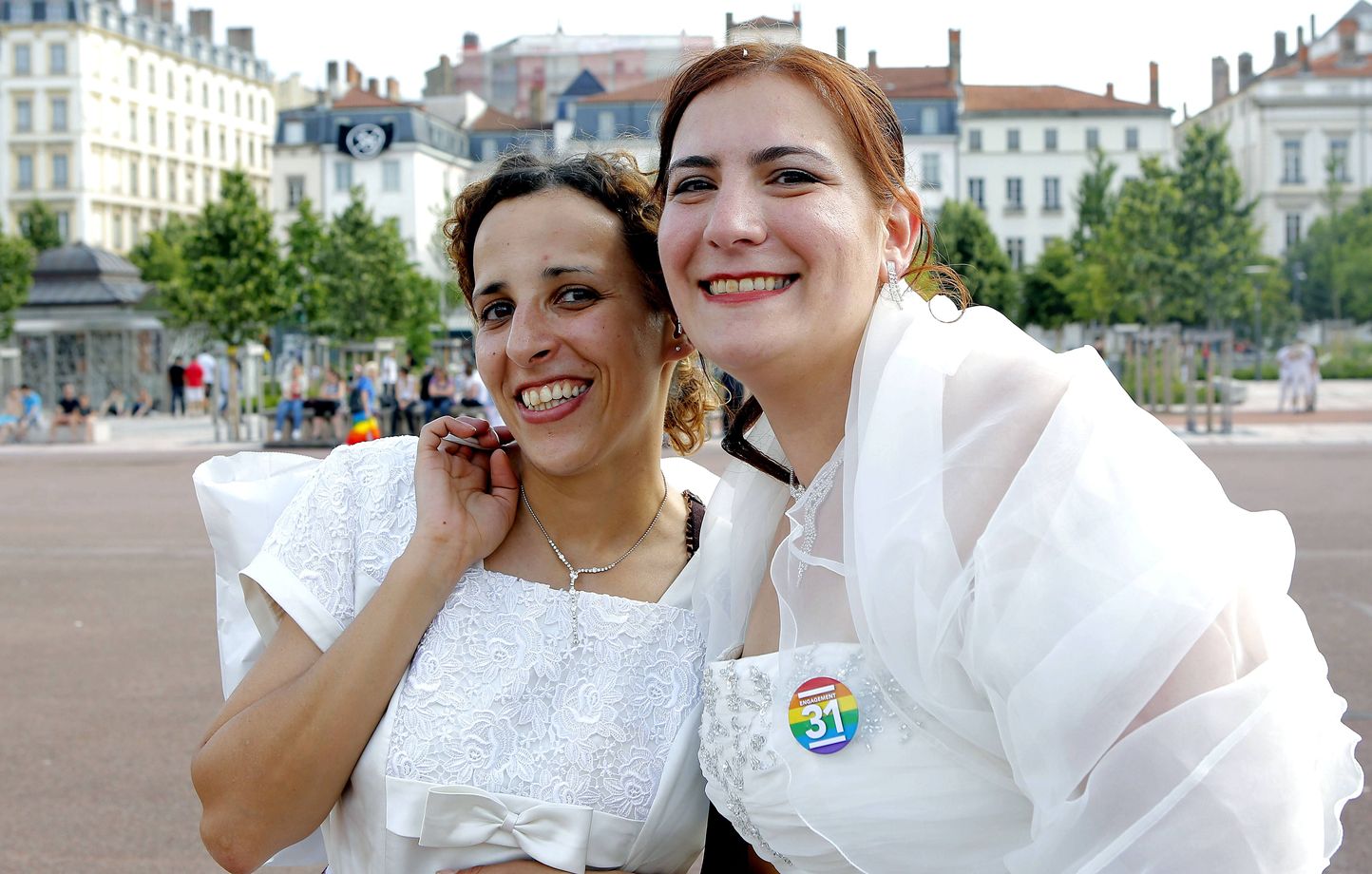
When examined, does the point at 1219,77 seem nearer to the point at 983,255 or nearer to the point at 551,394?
the point at 983,255

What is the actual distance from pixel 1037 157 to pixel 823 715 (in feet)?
270

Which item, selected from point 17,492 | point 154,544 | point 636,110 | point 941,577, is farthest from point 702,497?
point 636,110

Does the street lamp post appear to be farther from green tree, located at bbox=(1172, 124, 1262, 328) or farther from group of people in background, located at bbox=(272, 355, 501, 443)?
group of people in background, located at bbox=(272, 355, 501, 443)

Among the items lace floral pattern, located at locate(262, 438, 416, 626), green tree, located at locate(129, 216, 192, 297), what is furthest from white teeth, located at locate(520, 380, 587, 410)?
green tree, located at locate(129, 216, 192, 297)

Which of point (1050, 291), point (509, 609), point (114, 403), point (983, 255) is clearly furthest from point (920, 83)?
point (509, 609)

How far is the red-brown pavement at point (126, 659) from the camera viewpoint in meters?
4.85

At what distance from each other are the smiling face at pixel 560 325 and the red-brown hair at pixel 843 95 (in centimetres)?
40

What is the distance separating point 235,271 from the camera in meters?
29.7

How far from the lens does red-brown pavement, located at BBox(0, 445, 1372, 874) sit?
4848 mm

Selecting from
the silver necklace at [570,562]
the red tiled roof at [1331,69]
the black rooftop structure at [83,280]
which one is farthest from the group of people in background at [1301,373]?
the red tiled roof at [1331,69]

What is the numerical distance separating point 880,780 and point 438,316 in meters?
53.2

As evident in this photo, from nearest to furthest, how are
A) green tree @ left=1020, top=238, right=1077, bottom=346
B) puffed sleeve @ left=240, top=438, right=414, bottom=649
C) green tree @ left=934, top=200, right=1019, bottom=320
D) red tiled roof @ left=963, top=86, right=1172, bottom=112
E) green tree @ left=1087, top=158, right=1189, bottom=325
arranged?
puffed sleeve @ left=240, top=438, right=414, bottom=649 → green tree @ left=1087, top=158, right=1189, bottom=325 → green tree @ left=934, top=200, right=1019, bottom=320 → green tree @ left=1020, top=238, right=1077, bottom=346 → red tiled roof @ left=963, top=86, right=1172, bottom=112

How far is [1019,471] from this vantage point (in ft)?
5.75

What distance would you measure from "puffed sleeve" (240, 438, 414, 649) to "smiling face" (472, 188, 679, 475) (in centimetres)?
28
